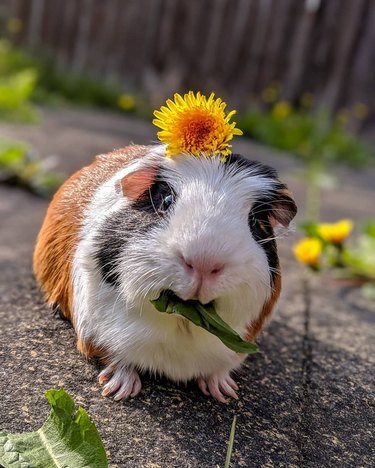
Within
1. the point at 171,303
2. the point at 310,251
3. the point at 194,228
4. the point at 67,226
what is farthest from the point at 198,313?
the point at 310,251

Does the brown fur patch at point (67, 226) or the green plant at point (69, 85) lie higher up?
the brown fur patch at point (67, 226)

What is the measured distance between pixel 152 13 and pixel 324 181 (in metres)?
3.19

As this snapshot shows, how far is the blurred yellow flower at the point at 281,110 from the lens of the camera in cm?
680

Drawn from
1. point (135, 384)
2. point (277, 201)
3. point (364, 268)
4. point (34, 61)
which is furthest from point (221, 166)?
point (34, 61)

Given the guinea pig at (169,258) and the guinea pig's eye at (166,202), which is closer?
the guinea pig at (169,258)

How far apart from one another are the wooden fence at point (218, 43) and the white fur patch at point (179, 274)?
19.3 ft

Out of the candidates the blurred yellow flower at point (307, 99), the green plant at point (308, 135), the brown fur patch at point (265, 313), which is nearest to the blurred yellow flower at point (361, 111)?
the green plant at point (308, 135)

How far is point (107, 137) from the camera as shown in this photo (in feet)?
17.6

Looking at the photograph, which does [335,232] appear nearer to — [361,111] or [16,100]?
[16,100]

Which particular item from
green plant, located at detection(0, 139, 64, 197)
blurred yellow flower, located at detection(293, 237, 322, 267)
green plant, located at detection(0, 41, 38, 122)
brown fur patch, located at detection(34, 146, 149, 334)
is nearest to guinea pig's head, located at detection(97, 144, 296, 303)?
brown fur patch, located at detection(34, 146, 149, 334)

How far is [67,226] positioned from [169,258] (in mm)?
531

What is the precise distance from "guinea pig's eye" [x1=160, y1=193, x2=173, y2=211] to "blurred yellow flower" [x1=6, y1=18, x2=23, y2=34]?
6.62 m

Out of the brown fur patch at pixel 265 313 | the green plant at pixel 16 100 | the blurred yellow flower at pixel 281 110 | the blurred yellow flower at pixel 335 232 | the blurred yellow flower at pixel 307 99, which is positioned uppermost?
the brown fur patch at pixel 265 313

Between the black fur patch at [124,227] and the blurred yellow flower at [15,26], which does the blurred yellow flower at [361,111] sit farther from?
the black fur patch at [124,227]
